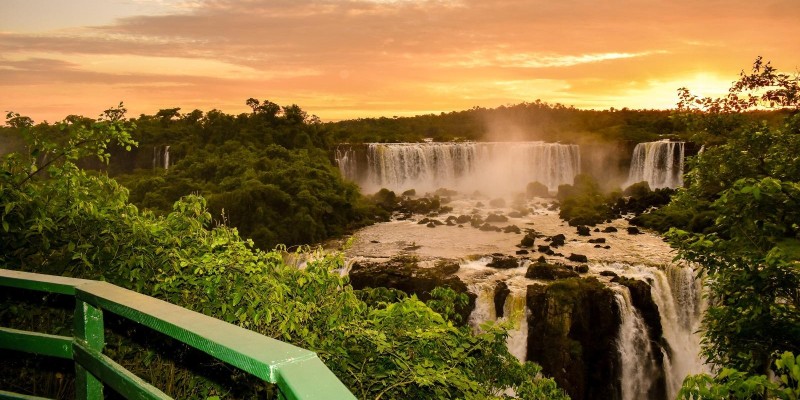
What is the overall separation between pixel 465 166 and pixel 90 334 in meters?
43.8

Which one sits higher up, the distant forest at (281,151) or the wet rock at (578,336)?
the distant forest at (281,151)

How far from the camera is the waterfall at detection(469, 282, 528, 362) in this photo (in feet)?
60.2

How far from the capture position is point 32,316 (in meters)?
4.56

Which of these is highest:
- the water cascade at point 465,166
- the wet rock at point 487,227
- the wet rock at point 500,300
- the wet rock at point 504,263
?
the water cascade at point 465,166

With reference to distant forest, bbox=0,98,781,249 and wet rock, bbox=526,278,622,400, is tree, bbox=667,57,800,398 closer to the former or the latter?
distant forest, bbox=0,98,781,249

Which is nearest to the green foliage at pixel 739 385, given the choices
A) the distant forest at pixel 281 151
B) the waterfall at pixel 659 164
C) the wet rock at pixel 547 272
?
the distant forest at pixel 281 151

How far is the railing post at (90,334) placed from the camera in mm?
1943

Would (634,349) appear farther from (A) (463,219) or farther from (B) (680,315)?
(A) (463,219)

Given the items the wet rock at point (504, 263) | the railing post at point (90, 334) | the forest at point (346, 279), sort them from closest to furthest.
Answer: the railing post at point (90, 334), the forest at point (346, 279), the wet rock at point (504, 263)

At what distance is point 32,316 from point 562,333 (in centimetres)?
1647

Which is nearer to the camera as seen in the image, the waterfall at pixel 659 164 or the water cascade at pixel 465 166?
the waterfall at pixel 659 164

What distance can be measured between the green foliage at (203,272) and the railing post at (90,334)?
2335 millimetres

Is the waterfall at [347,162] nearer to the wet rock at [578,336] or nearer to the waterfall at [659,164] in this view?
the waterfall at [659,164]

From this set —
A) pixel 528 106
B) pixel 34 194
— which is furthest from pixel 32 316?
pixel 528 106
